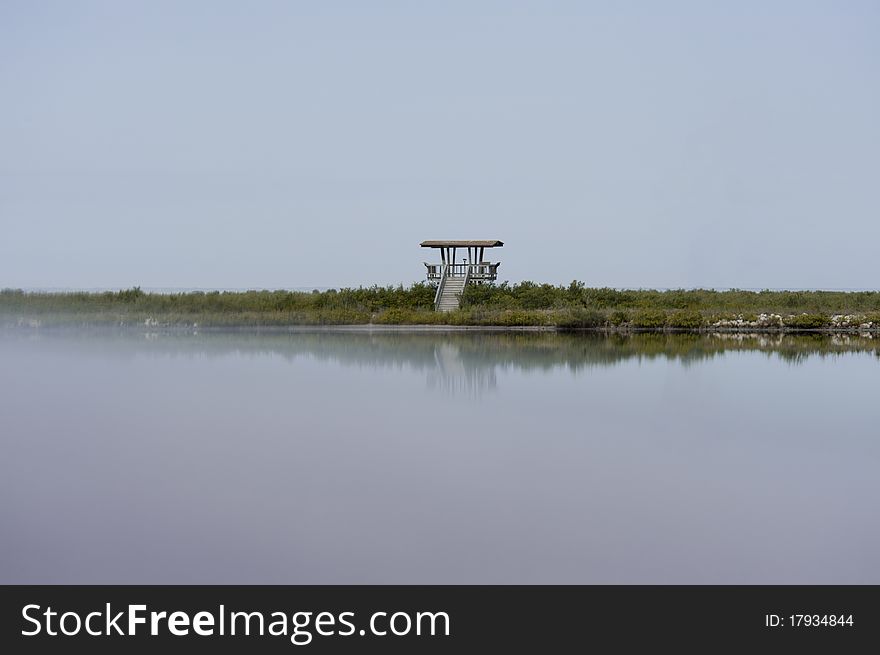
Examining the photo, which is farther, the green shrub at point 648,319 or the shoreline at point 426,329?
the green shrub at point 648,319

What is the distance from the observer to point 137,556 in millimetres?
4074

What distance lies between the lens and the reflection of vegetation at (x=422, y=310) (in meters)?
20.8

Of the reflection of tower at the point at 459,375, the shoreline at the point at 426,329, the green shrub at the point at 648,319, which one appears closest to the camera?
the reflection of tower at the point at 459,375

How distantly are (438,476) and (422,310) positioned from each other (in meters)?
16.6

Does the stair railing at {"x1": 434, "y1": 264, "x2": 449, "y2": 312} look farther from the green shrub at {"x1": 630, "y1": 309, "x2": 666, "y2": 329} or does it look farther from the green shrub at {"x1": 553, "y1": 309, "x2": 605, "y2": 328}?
the green shrub at {"x1": 630, "y1": 309, "x2": 666, "y2": 329}

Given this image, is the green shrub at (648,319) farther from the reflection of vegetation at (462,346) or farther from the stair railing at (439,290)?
the stair railing at (439,290)

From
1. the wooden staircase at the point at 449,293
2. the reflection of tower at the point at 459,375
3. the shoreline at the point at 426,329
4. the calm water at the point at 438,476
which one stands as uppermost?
the wooden staircase at the point at 449,293

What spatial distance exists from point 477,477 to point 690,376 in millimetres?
6241

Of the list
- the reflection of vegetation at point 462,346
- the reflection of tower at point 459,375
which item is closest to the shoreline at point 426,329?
the reflection of vegetation at point 462,346

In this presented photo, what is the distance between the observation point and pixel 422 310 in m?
22.2

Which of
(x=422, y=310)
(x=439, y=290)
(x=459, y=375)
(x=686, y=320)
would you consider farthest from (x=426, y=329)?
(x=459, y=375)

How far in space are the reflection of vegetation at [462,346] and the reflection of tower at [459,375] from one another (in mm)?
27

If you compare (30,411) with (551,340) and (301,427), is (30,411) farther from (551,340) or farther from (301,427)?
(551,340)

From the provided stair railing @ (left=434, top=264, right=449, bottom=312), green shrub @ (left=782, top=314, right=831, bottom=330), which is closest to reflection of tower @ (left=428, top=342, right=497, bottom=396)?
stair railing @ (left=434, top=264, right=449, bottom=312)
